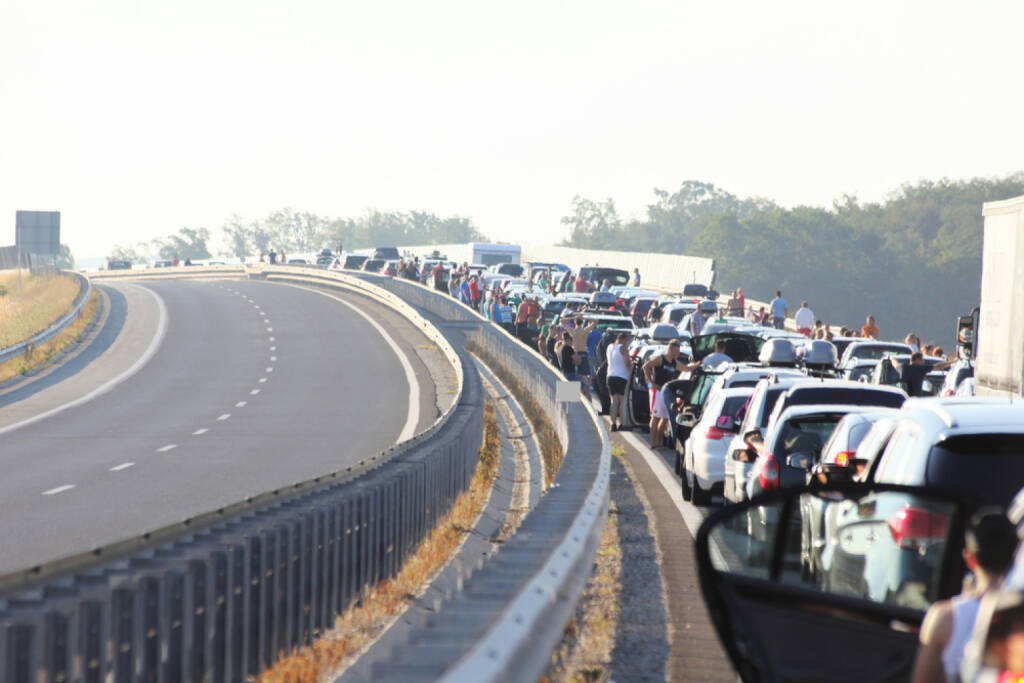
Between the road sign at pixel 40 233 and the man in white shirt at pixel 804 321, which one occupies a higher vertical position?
the road sign at pixel 40 233

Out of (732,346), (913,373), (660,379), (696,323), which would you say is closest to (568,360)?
(732,346)

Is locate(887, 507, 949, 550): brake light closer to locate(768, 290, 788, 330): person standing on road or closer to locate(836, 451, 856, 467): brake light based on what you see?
locate(836, 451, 856, 467): brake light

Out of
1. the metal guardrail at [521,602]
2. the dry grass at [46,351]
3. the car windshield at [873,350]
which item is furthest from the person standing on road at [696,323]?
the metal guardrail at [521,602]

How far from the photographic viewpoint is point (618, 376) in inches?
1003

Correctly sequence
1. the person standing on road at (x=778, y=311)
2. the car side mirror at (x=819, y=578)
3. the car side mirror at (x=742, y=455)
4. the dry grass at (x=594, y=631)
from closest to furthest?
the car side mirror at (x=819, y=578), the dry grass at (x=594, y=631), the car side mirror at (x=742, y=455), the person standing on road at (x=778, y=311)

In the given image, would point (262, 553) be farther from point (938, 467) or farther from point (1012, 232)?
point (1012, 232)

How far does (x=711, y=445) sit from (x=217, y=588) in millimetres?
9373

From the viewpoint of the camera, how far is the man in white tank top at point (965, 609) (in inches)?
158

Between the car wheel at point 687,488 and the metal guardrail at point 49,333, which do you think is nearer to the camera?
the car wheel at point 687,488

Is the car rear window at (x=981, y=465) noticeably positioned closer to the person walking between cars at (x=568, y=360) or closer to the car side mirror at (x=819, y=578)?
the car side mirror at (x=819, y=578)

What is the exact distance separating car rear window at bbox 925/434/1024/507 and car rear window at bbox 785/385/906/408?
24.3ft

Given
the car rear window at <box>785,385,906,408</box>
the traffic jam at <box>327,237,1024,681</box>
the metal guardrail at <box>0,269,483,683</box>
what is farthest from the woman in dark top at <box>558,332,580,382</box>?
the metal guardrail at <box>0,269,483,683</box>

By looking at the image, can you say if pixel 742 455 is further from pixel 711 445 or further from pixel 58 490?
pixel 58 490

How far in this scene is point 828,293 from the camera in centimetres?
14588
